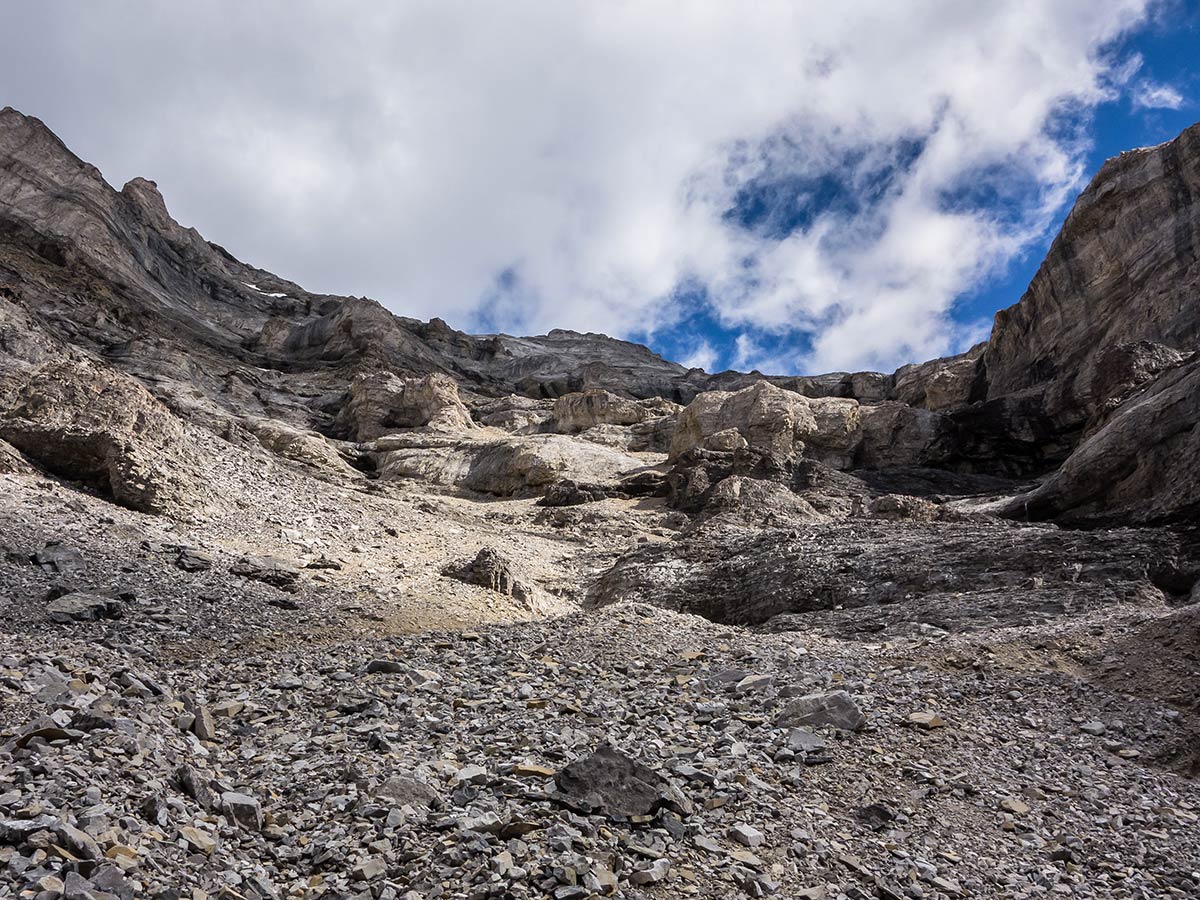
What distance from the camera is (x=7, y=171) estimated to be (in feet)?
253

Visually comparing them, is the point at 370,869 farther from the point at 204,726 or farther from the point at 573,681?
the point at 573,681

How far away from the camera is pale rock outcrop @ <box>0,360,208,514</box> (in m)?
15.8

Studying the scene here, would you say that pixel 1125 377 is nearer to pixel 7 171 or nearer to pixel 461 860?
pixel 461 860

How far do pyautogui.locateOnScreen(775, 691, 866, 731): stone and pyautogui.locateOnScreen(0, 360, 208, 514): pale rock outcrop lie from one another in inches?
553

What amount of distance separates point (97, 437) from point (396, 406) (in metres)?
41.6

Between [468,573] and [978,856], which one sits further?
[468,573]

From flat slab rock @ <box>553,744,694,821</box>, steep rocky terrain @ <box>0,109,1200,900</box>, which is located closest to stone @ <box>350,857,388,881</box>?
steep rocky terrain @ <box>0,109,1200,900</box>

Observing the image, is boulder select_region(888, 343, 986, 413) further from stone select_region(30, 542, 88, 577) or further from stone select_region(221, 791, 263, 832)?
stone select_region(221, 791, 263, 832)

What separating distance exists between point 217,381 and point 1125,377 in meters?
59.6

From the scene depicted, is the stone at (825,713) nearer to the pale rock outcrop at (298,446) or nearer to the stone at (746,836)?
the stone at (746,836)

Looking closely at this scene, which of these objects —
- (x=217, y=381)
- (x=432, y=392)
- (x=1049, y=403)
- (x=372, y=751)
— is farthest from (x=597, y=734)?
(x=217, y=381)

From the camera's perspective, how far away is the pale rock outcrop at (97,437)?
15828 millimetres

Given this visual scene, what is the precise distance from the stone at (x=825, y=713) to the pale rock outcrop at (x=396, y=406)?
4737cm

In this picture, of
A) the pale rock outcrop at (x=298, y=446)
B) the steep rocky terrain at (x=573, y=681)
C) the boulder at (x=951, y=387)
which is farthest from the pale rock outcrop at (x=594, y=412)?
the steep rocky terrain at (x=573, y=681)
